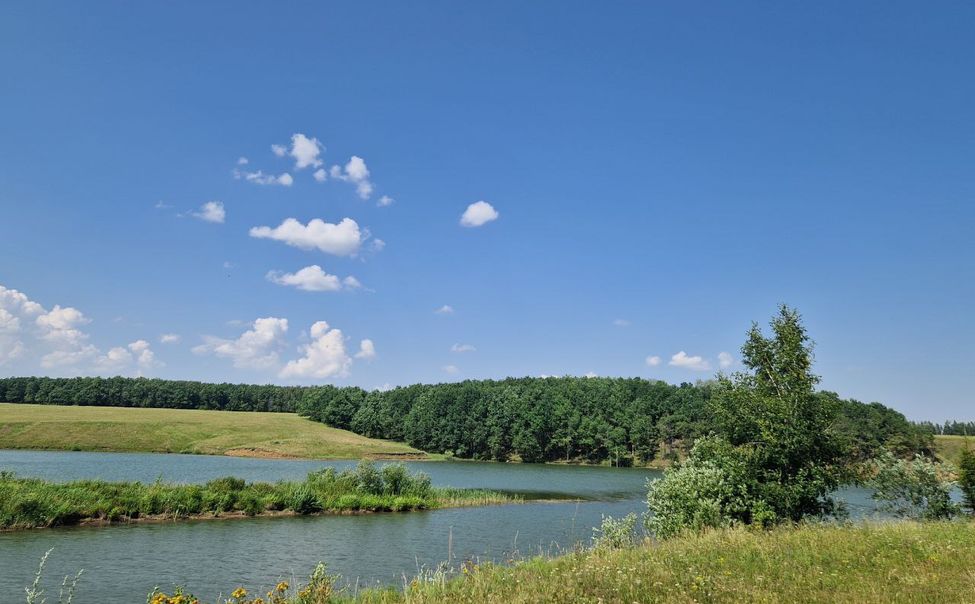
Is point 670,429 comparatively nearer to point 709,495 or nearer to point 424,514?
point 424,514

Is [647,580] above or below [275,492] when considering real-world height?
above

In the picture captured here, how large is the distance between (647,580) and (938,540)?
30.7 ft

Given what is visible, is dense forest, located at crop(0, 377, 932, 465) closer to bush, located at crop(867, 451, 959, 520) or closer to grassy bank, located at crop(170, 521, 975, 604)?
bush, located at crop(867, 451, 959, 520)

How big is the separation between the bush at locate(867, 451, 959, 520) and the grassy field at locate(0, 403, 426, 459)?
7846 centimetres

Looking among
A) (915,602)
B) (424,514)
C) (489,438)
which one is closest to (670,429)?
(489,438)

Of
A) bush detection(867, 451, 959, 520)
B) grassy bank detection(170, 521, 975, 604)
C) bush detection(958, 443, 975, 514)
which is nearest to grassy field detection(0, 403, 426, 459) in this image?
bush detection(867, 451, 959, 520)

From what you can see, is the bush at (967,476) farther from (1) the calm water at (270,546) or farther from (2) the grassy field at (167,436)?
(2) the grassy field at (167,436)

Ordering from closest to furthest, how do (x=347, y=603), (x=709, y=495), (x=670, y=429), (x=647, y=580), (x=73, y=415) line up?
(x=647, y=580) → (x=347, y=603) → (x=709, y=495) → (x=73, y=415) → (x=670, y=429)

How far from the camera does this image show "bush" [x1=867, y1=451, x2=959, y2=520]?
26953 mm

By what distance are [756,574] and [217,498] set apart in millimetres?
34796

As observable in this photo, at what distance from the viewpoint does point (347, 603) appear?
13695 mm

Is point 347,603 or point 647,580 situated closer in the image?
point 647,580

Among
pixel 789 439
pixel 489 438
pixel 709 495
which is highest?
pixel 789 439

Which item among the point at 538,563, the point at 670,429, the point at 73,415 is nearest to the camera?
the point at 538,563
